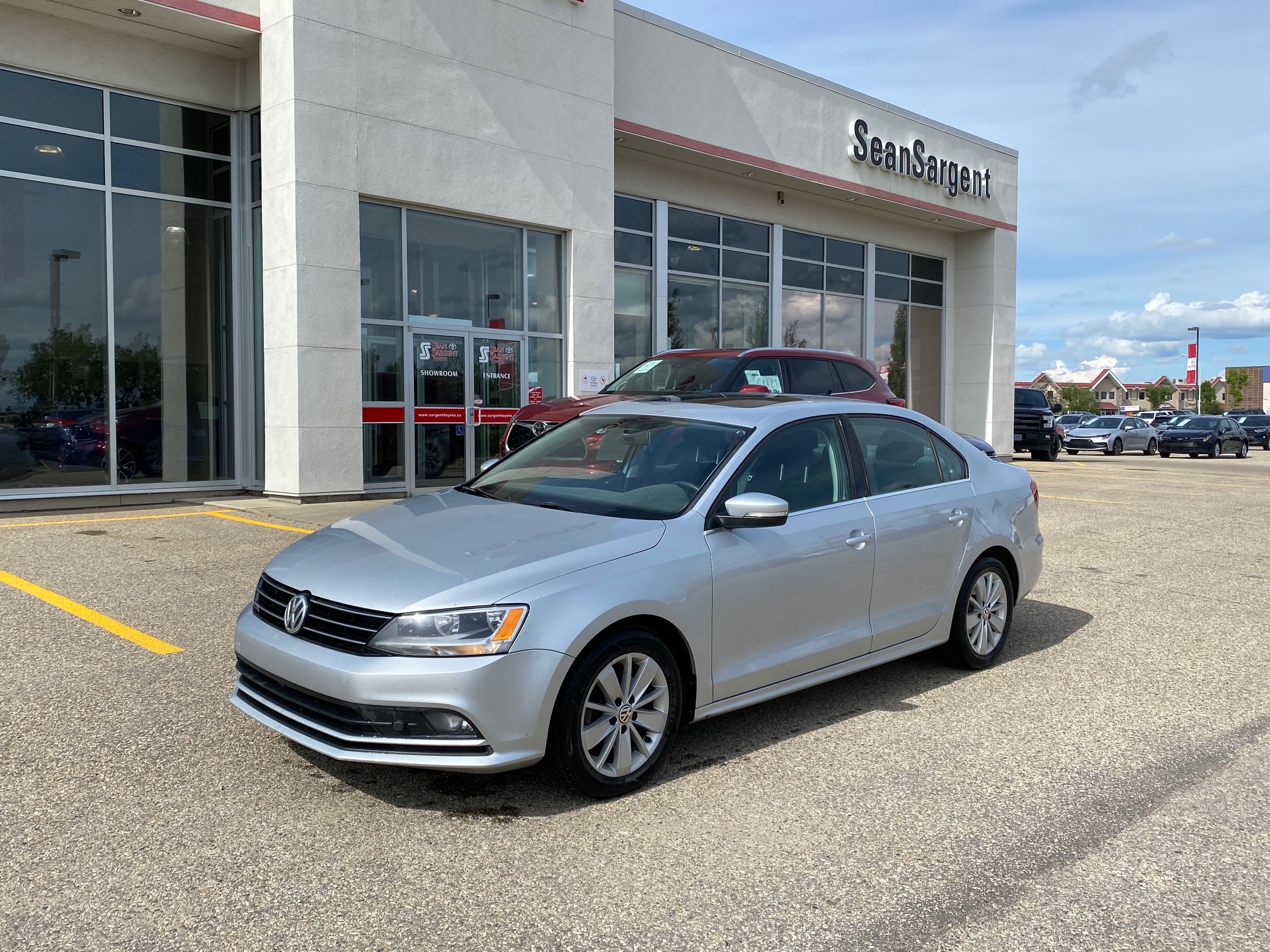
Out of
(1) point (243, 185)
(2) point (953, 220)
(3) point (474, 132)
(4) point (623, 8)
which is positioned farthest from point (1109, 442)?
(1) point (243, 185)

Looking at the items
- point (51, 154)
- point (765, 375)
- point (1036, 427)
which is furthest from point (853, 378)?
point (1036, 427)

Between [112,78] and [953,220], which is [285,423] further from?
[953,220]

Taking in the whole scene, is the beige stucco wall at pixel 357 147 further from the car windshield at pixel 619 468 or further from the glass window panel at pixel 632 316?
the car windshield at pixel 619 468

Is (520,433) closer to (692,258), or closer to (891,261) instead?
(692,258)

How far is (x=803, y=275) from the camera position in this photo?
22656mm

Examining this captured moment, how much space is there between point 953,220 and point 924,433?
832 inches

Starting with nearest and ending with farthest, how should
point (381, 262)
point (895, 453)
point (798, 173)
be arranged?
point (895, 453) < point (381, 262) < point (798, 173)

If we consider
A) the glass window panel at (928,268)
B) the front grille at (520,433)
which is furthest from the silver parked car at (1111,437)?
the front grille at (520,433)

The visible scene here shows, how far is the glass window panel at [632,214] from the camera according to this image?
18.6 meters

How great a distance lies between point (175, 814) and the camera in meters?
3.68

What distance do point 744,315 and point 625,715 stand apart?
18082 millimetres

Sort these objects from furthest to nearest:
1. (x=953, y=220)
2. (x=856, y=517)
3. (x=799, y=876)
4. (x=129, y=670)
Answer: (x=953, y=220) → (x=129, y=670) → (x=856, y=517) → (x=799, y=876)

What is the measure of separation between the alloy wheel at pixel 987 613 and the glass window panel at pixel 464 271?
1030cm

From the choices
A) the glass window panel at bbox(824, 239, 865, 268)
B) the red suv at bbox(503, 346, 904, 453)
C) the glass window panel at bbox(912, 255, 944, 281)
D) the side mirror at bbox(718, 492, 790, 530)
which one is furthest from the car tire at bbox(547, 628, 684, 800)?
the glass window panel at bbox(912, 255, 944, 281)
